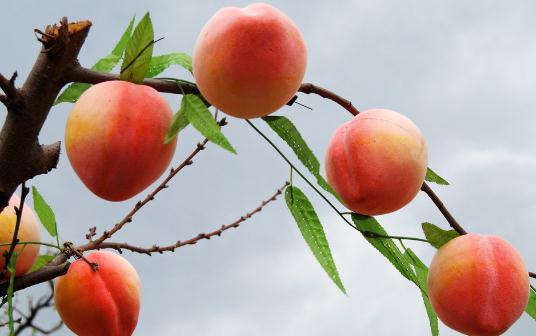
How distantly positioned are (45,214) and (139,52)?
1.58 ft

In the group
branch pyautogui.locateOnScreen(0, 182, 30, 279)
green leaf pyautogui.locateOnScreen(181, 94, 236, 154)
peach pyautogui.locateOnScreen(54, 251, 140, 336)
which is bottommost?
peach pyautogui.locateOnScreen(54, 251, 140, 336)

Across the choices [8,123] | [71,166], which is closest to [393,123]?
[71,166]

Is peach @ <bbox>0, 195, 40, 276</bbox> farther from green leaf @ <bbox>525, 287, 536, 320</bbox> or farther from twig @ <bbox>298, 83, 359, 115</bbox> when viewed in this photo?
green leaf @ <bbox>525, 287, 536, 320</bbox>

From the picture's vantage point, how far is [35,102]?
3.19 feet

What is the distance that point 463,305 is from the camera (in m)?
1.00

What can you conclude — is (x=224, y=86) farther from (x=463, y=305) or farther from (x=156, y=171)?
(x=463, y=305)

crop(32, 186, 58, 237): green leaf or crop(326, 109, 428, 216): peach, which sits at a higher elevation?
crop(32, 186, 58, 237): green leaf

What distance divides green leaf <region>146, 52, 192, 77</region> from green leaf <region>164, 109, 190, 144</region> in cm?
15

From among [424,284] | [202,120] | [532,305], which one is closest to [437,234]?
[424,284]

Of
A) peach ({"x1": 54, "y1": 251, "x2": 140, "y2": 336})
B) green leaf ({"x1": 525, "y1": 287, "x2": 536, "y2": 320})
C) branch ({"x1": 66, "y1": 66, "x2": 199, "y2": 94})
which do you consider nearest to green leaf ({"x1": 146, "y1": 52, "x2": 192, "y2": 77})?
branch ({"x1": 66, "y1": 66, "x2": 199, "y2": 94})

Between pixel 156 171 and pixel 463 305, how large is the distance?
1.54 feet

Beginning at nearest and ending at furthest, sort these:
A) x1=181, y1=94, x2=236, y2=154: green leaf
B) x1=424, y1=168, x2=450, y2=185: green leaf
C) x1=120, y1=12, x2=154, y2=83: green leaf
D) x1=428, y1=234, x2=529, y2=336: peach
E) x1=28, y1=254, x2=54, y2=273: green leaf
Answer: x1=181, y1=94, x2=236, y2=154: green leaf < x1=120, y1=12, x2=154, y2=83: green leaf < x1=428, y1=234, x2=529, y2=336: peach < x1=424, y1=168, x2=450, y2=185: green leaf < x1=28, y1=254, x2=54, y2=273: green leaf

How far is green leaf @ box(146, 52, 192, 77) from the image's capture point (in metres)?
0.97

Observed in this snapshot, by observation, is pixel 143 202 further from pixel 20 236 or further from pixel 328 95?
pixel 328 95
